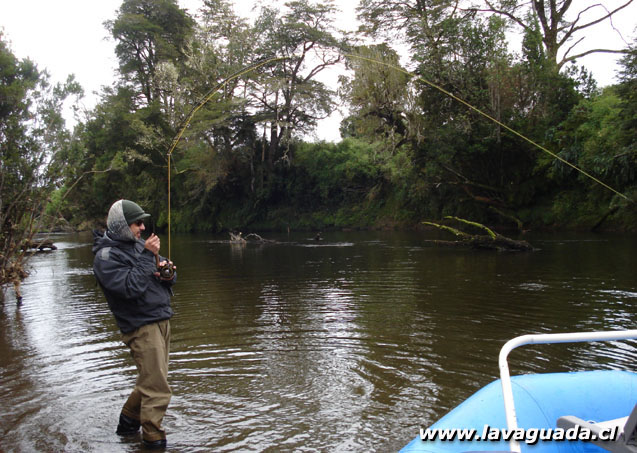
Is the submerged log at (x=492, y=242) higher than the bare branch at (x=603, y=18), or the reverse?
the bare branch at (x=603, y=18)

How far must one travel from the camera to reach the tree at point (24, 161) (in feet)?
31.7

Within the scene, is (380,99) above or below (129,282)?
above

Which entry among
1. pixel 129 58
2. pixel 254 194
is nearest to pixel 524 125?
pixel 254 194

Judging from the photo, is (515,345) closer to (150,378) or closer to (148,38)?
(150,378)

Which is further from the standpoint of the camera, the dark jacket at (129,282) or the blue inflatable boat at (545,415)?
the dark jacket at (129,282)

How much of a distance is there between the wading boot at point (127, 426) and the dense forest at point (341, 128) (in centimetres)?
588

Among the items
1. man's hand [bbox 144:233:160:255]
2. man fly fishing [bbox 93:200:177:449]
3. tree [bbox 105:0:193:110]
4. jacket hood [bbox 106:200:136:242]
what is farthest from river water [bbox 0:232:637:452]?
tree [bbox 105:0:193:110]

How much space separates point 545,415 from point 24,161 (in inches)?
403

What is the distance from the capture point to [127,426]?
404 centimetres

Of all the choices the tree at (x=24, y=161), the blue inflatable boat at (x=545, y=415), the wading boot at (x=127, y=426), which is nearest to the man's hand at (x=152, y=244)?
the wading boot at (x=127, y=426)

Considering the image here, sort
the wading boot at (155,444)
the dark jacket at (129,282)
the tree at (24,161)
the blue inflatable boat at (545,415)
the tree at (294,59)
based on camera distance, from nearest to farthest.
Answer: the blue inflatable boat at (545,415), the dark jacket at (129,282), the wading boot at (155,444), the tree at (24,161), the tree at (294,59)

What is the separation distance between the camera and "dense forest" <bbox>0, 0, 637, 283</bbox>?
10.9 meters

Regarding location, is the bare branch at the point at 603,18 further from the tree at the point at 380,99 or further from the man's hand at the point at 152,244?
the man's hand at the point at 152,244

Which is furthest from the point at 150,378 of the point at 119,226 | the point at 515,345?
the point at 515,345
